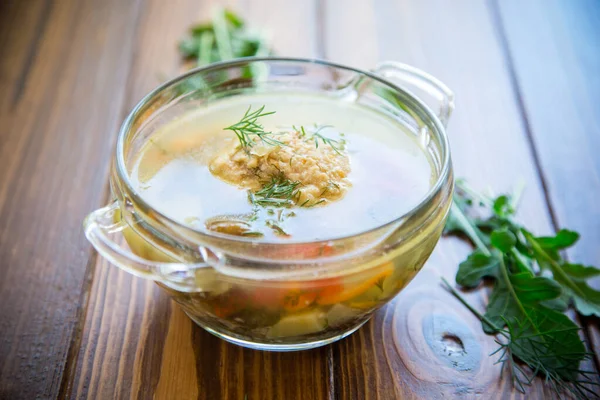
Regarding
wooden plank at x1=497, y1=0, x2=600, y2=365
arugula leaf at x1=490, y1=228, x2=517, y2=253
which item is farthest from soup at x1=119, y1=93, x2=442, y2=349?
wooden plank at x1=497, y1=0, x2=600, y2=365

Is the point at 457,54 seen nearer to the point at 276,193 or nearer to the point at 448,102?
the point at 448,102

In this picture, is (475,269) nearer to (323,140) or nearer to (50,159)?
(323,140)

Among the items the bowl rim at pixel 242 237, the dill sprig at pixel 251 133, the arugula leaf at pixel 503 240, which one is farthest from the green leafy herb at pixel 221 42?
the arugula leaf at pixel 503 240

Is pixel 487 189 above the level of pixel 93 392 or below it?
above

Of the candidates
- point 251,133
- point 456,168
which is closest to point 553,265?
point 456,168

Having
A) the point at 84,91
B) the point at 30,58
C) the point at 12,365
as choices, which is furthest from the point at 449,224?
the point at 30,58

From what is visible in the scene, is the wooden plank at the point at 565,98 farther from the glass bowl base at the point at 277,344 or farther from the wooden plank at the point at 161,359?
the wooden plank at the point at 161,359

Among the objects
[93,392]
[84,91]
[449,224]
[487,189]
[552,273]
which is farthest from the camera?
[84,91]
